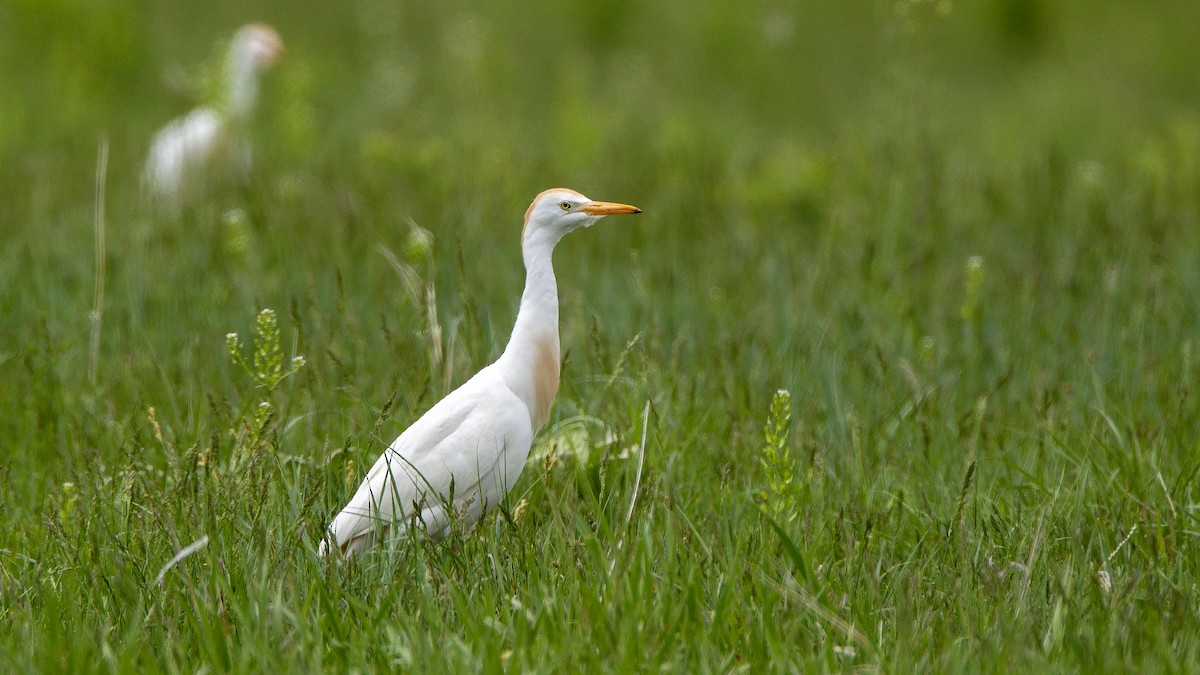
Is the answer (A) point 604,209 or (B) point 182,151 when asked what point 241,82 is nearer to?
(B) point 182,151

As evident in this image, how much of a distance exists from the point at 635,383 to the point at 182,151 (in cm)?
439

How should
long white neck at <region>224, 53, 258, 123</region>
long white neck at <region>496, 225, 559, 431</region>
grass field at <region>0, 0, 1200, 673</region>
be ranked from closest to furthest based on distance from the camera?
grass field at <region>0, 0, 1200, 673</region>, long white neck at <region>496, 225, 559, 431</region>, long white neck at <region>224, 53, 258, 123</region>

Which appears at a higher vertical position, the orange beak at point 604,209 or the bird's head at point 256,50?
the orange beak at point 604,209

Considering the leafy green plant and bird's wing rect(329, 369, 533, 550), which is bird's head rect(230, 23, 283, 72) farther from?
the leafy green plant

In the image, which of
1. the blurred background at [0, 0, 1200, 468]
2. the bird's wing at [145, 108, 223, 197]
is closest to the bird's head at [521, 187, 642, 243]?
the blurred background at [0, 0, 1200, 468]

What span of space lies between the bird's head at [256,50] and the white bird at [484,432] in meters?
5.42

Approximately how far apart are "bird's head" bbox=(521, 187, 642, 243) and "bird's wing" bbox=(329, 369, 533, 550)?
0.39 metres

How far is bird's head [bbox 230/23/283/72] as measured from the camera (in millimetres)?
8016

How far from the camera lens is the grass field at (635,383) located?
252 cm

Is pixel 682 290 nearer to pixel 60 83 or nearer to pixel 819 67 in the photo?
pixel 60 83

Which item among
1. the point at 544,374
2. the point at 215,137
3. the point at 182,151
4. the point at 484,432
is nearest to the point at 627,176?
the point at 215,137

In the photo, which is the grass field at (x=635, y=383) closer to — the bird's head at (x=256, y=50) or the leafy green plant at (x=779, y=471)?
the leafy green plant at (x=779, y=471)

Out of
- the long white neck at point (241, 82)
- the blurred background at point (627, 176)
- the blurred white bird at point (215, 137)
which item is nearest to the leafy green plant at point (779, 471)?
the blurred background at point (627, 176)

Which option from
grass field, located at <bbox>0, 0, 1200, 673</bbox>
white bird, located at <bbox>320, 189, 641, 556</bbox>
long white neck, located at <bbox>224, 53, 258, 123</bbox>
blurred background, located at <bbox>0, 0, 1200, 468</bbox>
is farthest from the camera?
long white neck, located at <bbox>224, 53, 258, 123</bbox>
